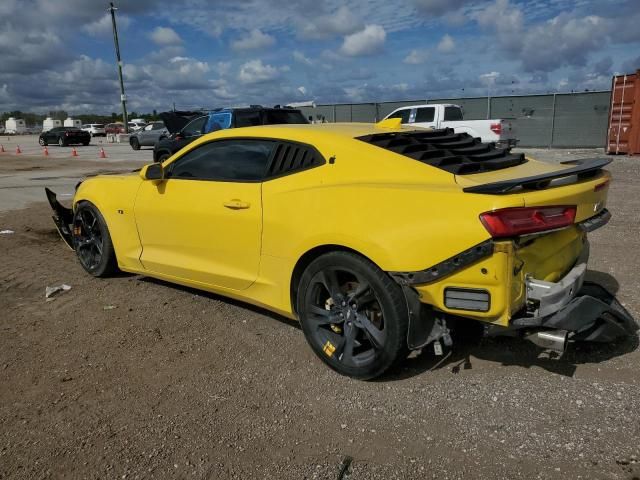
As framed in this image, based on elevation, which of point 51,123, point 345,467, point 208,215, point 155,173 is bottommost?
point 345,467

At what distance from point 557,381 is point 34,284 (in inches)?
186

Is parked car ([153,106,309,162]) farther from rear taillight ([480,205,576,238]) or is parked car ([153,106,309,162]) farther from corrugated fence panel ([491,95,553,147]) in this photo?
corrugated fence panel ([491,95,553,147])

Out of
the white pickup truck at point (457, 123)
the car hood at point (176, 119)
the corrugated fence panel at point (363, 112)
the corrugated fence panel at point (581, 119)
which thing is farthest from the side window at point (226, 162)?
the corrugated fence panel at point (363, 112)

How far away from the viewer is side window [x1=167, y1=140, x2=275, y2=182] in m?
3.69

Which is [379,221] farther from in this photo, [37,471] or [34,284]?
[34,284]

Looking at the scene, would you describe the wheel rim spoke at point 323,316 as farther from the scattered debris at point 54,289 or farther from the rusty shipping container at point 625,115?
the rusty shipping container at point 625,115

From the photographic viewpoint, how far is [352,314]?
318 centimetres

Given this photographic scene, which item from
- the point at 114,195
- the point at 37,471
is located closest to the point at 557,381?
the point at 37,471

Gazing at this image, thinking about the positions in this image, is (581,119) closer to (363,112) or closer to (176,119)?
(363,112)

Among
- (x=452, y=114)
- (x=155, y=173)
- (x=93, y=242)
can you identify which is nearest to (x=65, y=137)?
(x=452, y=114)

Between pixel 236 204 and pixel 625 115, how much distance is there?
62.4 ft

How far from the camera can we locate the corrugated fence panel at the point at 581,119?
21156 millimetres

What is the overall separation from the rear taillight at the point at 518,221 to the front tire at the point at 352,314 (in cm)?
64

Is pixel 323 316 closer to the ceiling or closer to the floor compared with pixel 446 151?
closer to the floor
